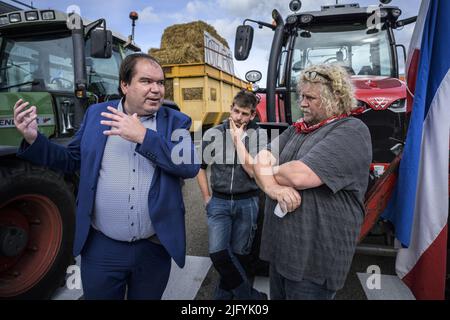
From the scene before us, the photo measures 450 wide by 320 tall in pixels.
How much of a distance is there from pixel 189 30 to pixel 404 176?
11154 millimetres

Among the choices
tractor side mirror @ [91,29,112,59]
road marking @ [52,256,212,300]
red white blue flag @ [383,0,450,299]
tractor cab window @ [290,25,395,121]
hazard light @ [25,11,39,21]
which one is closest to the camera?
red white blue flag @ [383,0,450,299]

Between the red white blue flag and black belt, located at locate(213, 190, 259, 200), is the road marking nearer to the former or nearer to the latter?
black belt, located at locate(213, 190, 259, 200)

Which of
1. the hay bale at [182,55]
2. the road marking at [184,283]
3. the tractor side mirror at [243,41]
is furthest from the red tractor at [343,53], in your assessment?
the hay bale at [182,55]

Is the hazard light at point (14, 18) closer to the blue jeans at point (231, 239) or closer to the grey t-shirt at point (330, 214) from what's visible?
the blue jeans at point (231, 239)

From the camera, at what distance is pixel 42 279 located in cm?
263

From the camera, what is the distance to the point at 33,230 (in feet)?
8.86

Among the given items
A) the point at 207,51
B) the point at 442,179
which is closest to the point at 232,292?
the point at 442,179

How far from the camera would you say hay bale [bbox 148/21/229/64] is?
35.0 ft

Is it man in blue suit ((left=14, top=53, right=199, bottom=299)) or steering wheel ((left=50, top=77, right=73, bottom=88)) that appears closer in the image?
man in blue suit ((left=14, top=53, right=199, bottom=299))

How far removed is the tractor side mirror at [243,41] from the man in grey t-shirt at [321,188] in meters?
2.08

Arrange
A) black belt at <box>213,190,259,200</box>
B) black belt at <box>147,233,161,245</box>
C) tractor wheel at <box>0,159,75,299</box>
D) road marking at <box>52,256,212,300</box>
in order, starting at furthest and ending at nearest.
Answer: road marking at <box>52,256,212,300</box>
black belt at <box>213,190,259,200</box>
tractor wheel at <box>0,159,75,299</box>
black belt at <box>147,233,161,245</box>

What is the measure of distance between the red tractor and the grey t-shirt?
2172 millimetres

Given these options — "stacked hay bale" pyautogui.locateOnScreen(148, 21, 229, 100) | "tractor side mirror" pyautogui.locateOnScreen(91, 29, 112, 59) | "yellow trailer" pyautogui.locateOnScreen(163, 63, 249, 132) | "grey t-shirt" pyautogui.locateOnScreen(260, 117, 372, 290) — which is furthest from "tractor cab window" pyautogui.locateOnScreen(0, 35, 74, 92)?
"stacked hay bale" pyautogui.locateOnScreen(148, 21, 229, 100)

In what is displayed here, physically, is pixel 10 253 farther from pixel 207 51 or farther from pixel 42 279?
pixel 207 51
